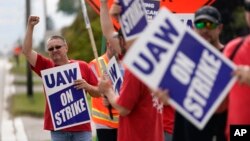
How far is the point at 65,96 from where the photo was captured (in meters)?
6.61

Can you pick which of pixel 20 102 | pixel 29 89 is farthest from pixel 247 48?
pixel 29 89

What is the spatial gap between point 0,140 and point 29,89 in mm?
11772

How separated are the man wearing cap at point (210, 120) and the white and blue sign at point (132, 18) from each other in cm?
41

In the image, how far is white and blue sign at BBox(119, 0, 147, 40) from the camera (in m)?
4.78

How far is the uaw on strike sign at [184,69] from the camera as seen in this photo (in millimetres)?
3963

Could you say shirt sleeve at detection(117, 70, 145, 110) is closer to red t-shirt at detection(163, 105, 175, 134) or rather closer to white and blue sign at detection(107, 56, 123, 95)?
red t-shirt at detection(163, 105, 175, 134)

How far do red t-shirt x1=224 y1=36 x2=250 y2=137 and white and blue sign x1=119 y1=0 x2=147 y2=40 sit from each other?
81cm

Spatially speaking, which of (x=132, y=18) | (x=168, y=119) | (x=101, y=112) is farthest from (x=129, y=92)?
(x=101, y=112)

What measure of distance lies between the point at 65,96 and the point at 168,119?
1.11 meters

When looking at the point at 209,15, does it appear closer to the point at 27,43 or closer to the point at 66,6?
the point at 27,43

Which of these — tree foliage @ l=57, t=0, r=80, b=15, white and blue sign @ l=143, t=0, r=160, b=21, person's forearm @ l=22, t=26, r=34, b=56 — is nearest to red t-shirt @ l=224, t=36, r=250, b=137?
white and blue sign @ l=143, t=0, r=160, b=21

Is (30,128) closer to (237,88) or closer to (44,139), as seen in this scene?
(44,139)

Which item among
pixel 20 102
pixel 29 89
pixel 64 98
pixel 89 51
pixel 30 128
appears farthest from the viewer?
pixel 29 89

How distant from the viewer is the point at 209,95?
4.00 metres
